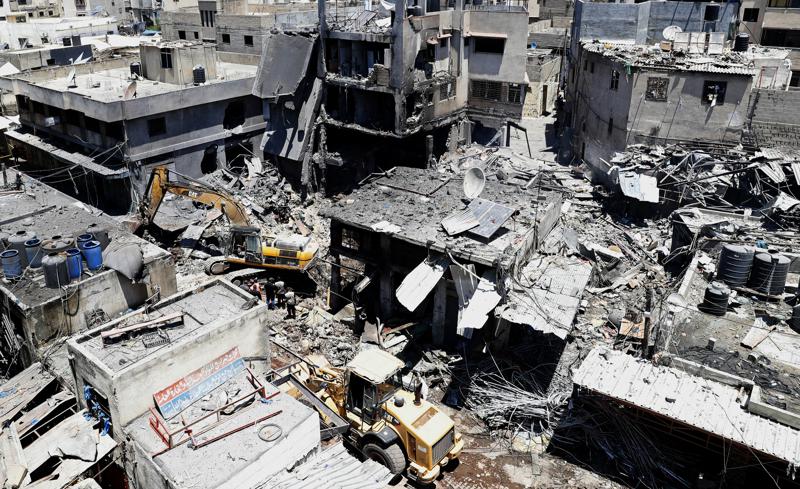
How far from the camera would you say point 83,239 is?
24.2 metres

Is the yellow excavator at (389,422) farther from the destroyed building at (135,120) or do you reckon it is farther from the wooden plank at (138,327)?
the destroyed building at (135,120)

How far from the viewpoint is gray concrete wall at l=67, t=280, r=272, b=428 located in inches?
670

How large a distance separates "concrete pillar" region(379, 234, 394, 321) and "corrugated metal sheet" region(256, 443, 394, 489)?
35.6ft

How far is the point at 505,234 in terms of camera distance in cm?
2461

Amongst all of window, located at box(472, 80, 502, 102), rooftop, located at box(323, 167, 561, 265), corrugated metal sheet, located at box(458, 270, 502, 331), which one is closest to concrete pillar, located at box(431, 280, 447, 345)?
rooftop, located at box(323, 167, 561, 265)

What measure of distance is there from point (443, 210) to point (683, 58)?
21548 millimetres

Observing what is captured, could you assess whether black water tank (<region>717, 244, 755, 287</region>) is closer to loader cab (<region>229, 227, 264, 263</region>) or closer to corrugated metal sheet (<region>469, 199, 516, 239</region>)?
corrugated metal sheet (<region>469, 199, 516, 239</region>)

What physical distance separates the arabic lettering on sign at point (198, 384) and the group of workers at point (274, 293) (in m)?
8.84

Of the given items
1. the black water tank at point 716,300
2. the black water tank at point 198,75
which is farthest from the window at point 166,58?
the black water tank at point 716,300

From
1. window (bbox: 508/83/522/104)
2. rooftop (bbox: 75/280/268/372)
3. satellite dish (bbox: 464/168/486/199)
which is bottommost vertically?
rooftop (bbox: 75/280/268/372)

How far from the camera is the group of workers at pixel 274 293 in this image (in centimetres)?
2826

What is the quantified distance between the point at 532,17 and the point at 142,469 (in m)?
72.9

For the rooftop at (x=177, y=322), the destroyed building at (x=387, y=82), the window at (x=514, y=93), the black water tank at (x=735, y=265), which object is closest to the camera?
the rooftop at (x=177, y=322)

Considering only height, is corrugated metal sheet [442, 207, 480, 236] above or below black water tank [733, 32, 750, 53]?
below
